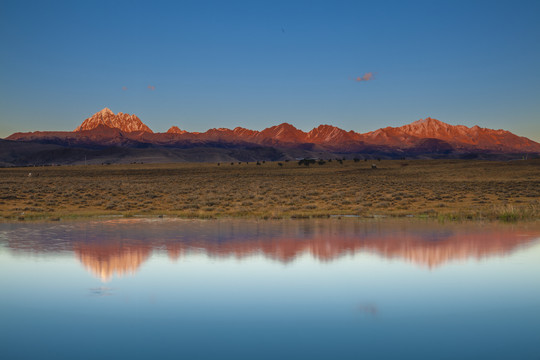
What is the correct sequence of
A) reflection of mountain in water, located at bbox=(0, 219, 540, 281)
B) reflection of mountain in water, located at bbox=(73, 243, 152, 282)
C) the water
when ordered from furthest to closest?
reflection of mountain in water, located at bbox=(0, 219, 540, 281)
reflection of mountain in water, located at bbox=(73, 243, 152, 282)
the water

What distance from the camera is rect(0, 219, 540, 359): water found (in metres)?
7.45

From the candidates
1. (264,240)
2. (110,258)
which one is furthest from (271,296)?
(264,240)

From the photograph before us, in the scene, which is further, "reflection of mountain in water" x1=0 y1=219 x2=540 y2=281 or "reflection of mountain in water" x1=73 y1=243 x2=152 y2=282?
"reflection of mountain in water" x1=0 y1=219 x2=540 y2=281

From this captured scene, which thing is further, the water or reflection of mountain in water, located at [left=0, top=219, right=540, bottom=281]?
reflection of mountain in water, located at [left=0, top=219, right=540, bottom=281]

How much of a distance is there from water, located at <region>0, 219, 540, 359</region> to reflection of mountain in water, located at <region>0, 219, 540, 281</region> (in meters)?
0.08

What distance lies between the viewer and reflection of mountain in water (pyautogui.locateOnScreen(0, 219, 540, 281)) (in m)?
14.6

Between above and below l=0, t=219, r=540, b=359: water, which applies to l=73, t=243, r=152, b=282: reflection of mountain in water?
above

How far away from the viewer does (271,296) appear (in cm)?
1019

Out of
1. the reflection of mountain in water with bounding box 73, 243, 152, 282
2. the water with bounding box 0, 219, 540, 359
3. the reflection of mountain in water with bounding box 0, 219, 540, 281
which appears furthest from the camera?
the reflection of mountain in water with bounding box 0, 219, 540, 281

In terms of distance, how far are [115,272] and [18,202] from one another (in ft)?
89.7

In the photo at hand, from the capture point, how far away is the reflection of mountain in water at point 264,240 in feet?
48.0

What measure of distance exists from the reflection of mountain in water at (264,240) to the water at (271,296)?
0.08 m

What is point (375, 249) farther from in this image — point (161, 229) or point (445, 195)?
point (445, 195)

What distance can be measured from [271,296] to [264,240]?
7.37m
